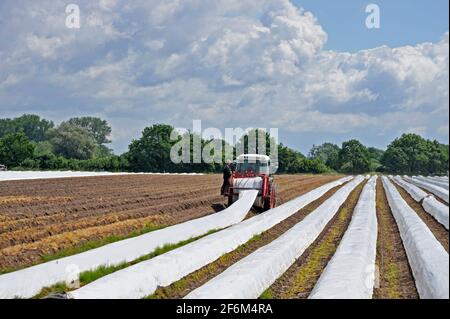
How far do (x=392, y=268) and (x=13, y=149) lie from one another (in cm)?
3302

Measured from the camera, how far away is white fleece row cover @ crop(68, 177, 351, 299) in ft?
25.5

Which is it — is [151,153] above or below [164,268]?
above

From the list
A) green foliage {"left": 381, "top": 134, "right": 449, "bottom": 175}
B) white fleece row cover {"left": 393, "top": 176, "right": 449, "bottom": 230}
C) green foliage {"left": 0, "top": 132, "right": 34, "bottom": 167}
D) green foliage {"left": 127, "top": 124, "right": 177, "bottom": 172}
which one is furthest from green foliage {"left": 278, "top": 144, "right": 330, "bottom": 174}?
green foliage {"left": 381, "top": 134, "right": 449, "bottom": 175}

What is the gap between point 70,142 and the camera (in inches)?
2120

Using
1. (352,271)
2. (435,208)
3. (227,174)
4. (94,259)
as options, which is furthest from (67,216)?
(352,271)

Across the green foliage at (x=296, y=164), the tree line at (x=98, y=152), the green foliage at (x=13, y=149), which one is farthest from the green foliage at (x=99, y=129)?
the green foliage at (x=13, y=149)

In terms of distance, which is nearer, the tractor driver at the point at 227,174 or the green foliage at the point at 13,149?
the tractor driver at the point at 227,174

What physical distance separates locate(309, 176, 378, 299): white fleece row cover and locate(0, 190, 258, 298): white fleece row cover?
3694 millimetres

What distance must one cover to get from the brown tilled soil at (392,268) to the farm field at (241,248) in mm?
18

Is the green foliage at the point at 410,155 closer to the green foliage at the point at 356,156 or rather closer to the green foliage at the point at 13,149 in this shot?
the green foliage at the point at 356,156

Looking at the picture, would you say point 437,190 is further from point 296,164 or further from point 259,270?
point 296,164

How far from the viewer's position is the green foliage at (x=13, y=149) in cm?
3794
